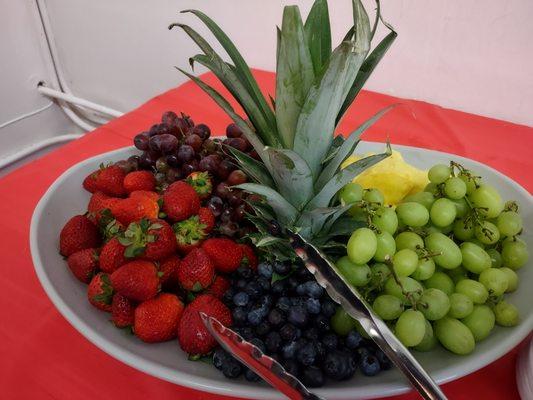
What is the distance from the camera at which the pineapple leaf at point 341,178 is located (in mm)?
521

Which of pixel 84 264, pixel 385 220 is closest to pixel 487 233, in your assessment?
pixel 385 220

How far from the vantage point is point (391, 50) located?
1.43 m

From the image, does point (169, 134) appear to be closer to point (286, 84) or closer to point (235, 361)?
point (286, 84)

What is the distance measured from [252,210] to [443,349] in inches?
12.8

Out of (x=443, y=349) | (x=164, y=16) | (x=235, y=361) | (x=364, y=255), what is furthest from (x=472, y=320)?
(x=164, y=16)

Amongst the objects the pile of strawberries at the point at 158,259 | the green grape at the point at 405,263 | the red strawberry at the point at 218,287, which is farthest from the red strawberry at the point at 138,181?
the green grape at the point at 405,263

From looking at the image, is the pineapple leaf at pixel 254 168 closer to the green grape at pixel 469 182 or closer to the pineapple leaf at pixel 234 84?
the pineapple leaf at pixel 234 84

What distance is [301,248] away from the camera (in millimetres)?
451

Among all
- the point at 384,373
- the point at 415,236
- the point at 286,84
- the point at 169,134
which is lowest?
the point at 384,373

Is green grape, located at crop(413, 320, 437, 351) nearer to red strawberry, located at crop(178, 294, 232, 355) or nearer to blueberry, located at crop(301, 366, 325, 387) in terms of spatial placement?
blueberry, located at crop(301, 366, 325, 387)

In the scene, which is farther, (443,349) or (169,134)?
(169,134)

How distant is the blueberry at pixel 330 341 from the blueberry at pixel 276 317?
0.19 feet

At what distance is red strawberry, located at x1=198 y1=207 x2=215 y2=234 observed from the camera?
65 centimetres

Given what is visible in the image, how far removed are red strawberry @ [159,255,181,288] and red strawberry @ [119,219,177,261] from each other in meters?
0.01
